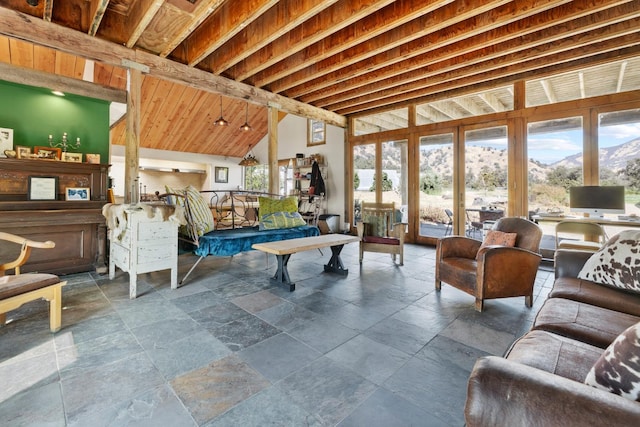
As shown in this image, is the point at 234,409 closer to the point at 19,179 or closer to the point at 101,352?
the point at 101,352

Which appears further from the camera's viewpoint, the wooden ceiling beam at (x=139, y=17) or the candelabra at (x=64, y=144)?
the candelabra at (x=64, y=144)

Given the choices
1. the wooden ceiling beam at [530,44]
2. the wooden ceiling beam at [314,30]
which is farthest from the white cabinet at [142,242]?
the wooden ceiling beam at [530,44]

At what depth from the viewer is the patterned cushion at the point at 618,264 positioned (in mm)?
1725

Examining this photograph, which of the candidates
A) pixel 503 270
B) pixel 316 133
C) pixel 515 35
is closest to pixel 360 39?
pixel 515 35

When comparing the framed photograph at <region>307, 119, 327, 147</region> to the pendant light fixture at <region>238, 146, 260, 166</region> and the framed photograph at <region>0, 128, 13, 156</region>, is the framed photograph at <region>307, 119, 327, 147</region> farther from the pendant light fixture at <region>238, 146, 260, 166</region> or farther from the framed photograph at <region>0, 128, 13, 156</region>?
the framed photograph at <region>0, 128, 13, 156</region>

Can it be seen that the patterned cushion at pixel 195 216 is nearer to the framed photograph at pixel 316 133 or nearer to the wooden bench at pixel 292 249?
the wooden bench at pixel 292 249

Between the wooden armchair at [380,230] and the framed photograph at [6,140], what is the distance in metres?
4.29

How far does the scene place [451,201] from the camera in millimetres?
5418

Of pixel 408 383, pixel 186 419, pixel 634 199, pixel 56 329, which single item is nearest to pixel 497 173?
pixel 634 199

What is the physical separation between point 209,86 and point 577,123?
5.57 m

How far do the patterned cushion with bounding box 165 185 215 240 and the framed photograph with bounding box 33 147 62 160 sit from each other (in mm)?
1307

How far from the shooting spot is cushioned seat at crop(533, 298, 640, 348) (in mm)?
1266

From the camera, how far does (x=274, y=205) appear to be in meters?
4.40

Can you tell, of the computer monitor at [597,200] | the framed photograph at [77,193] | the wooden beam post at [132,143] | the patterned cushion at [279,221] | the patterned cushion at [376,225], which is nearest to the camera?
the framed photograph at [77,193]
